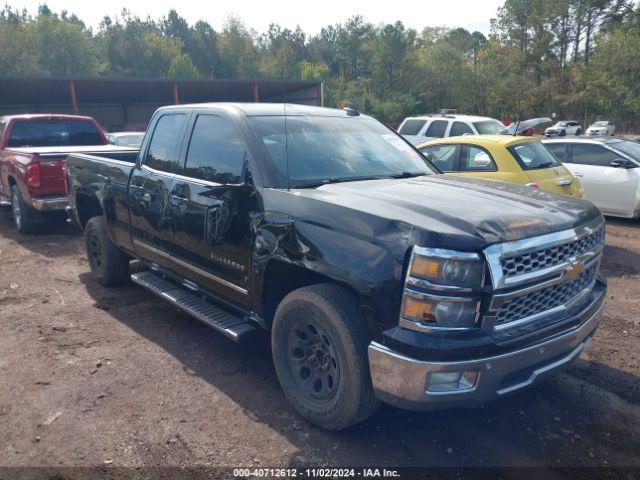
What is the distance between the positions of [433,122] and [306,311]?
11517 mm

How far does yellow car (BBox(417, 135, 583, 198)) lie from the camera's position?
290 inches

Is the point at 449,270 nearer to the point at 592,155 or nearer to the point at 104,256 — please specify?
the point at 104,256

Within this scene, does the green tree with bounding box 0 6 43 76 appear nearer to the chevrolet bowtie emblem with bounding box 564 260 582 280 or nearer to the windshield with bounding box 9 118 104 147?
the windshield with bounding box 9 118 104 147

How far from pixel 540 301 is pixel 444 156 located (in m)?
5.36

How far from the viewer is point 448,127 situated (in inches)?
526

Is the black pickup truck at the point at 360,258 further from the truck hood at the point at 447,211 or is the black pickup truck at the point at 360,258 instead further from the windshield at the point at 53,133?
the windshield at the point at 53,133

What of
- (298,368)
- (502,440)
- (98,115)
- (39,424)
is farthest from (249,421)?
(98,115)

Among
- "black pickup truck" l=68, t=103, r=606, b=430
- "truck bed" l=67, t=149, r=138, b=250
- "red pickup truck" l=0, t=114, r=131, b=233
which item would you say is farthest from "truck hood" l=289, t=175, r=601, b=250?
"red pickup truck" l=0, t=114, r=131, b=233

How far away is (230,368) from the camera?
14.0 feet

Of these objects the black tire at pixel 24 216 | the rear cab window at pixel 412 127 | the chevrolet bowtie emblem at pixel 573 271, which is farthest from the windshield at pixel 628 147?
the black tire at pixel 24 216

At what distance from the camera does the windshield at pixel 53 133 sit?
9680 millimetres

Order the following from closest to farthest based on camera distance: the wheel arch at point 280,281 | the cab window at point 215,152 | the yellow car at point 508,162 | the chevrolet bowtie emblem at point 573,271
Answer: the chevrolet bowtie emblem at point 573,271 < the wheel arch at point 280,281 < the cab window at point 215,152 < the yellow car at point 508,162

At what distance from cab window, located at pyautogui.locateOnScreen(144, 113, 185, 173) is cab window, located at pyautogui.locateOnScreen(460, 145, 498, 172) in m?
4.48

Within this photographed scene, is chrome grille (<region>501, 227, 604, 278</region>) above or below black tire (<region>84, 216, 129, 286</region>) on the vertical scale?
above
